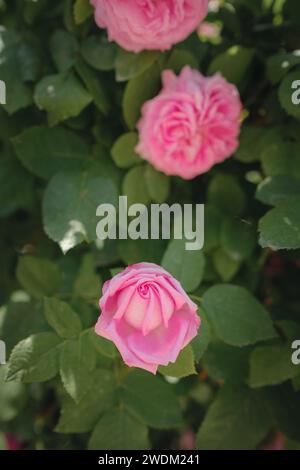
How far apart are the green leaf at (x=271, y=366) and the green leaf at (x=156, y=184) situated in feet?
0.97

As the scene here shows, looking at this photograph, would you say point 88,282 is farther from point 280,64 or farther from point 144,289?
point 280,64

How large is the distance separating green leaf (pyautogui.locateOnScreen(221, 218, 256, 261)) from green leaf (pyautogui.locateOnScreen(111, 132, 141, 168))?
19 centimetres

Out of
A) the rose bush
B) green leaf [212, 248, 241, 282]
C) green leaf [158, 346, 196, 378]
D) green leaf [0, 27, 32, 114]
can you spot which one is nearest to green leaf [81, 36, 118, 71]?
the rose bush

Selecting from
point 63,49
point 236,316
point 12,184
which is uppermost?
point 63,49

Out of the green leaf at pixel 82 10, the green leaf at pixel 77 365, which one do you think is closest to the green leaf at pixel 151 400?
the green leaf at pixel 77 365

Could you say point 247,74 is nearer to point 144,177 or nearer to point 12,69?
point 144,177

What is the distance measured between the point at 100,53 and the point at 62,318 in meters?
0.43

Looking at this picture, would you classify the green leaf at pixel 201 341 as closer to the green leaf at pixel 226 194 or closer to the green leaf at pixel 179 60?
the green leaf at pixel 226 194

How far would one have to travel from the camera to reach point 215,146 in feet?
3.30

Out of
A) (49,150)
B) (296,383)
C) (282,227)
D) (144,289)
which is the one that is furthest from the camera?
(49,150)

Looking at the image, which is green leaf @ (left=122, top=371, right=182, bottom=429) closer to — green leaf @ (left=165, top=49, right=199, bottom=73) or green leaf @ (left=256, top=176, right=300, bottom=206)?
green leaf @ (left=256, top=176, right=300, bottom=206)

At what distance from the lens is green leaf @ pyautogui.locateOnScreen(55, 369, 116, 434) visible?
0.97m

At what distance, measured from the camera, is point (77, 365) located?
872 mm

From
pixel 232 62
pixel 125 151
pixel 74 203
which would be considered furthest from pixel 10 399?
pixel 232 62
